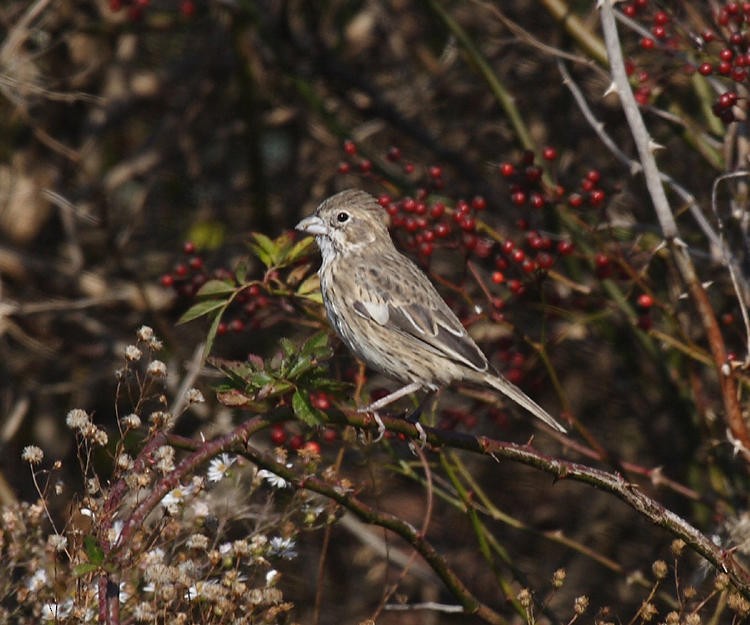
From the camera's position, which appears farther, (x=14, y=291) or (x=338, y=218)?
(x=14, y=291)

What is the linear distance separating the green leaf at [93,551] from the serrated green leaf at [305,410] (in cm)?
68

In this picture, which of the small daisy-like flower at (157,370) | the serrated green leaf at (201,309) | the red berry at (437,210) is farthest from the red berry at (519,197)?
the small daisy-like flower at (157,370)

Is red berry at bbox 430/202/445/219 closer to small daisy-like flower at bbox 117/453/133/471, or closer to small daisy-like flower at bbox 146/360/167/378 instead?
small daisy-like flower at bbox 146/360/167/378

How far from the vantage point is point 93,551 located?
2938 millimetres

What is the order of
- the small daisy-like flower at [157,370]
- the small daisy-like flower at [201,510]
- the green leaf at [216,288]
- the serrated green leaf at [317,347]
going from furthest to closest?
1. the green leaf at [216,288]
2. the small daisy-like flower at [201,510]
3. the serrated green leaf at [317,347]
4. the small daisy-like flower at [157,370]

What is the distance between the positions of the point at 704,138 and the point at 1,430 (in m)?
4.38

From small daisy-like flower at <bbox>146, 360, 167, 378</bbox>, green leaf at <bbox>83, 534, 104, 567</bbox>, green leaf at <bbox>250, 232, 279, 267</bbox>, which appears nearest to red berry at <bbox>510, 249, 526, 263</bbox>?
green leaf at <bbox>250, 232, 279, 267</bbox>

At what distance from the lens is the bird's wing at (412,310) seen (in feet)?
16.5

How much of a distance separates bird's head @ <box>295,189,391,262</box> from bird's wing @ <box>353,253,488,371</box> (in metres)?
0.23

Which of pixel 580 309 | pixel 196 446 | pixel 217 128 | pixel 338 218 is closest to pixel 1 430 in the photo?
pixel 217 128

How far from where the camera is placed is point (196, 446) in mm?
3580

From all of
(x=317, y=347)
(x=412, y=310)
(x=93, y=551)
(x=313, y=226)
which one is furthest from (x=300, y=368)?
(x=313, y=226)

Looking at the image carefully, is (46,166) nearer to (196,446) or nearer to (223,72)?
(223,72)

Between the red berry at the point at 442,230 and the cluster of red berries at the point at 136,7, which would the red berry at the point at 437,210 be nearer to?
the red berry at the point at 442,230
